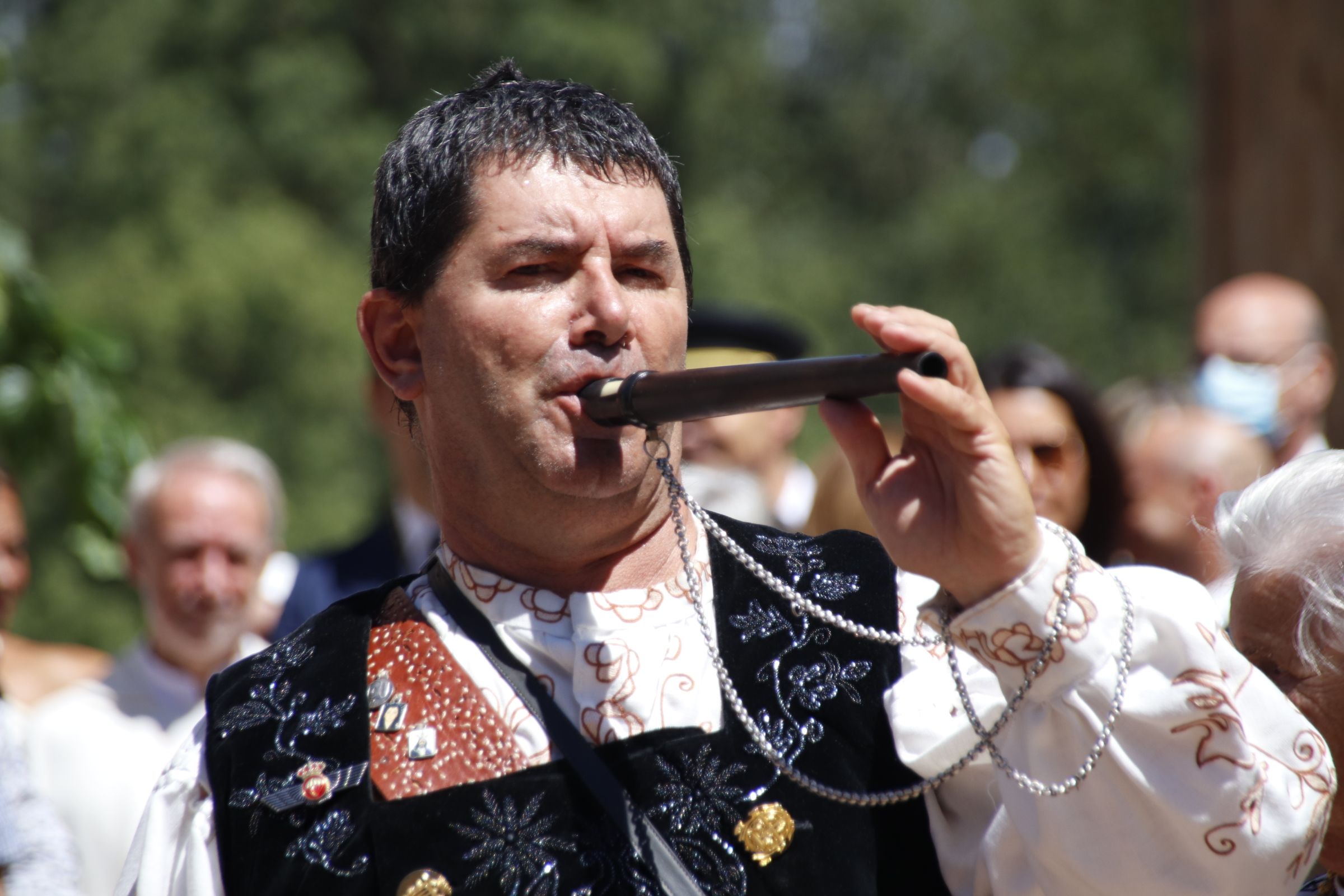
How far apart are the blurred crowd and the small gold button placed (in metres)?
1.40

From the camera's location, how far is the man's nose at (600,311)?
1917 millimetres

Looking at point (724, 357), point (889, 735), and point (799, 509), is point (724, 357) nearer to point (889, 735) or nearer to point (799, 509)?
point (799, 509)

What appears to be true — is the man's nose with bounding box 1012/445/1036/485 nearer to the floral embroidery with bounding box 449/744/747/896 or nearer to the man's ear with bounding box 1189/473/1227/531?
the man's ear with bounding box 1189/473/1227/531

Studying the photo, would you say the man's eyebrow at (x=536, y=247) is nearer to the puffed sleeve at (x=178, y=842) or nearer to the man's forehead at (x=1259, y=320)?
the puffed sleeve at (x=178, y=842)

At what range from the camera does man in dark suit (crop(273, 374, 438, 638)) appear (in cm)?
449

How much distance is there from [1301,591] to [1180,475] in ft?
7.29

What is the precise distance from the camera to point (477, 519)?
82.0 inches

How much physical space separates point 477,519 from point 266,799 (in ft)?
1.49

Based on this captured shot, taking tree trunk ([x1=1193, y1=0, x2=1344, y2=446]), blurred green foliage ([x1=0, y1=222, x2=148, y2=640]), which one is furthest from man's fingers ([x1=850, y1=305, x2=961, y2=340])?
tree trunk ([x1=1193, y1=0, x2=1344, y2=446])

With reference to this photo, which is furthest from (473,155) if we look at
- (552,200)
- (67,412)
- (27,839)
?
(67,412)

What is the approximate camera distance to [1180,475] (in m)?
4.07

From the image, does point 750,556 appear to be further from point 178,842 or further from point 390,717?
point 178,842

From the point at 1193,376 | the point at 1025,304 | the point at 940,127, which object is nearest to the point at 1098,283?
the point at 1025,304

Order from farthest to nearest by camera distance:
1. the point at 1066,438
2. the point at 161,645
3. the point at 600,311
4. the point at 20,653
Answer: the point at 20,653 → the point at 161,645 → the point at 1066,438 → the point at 600,311
